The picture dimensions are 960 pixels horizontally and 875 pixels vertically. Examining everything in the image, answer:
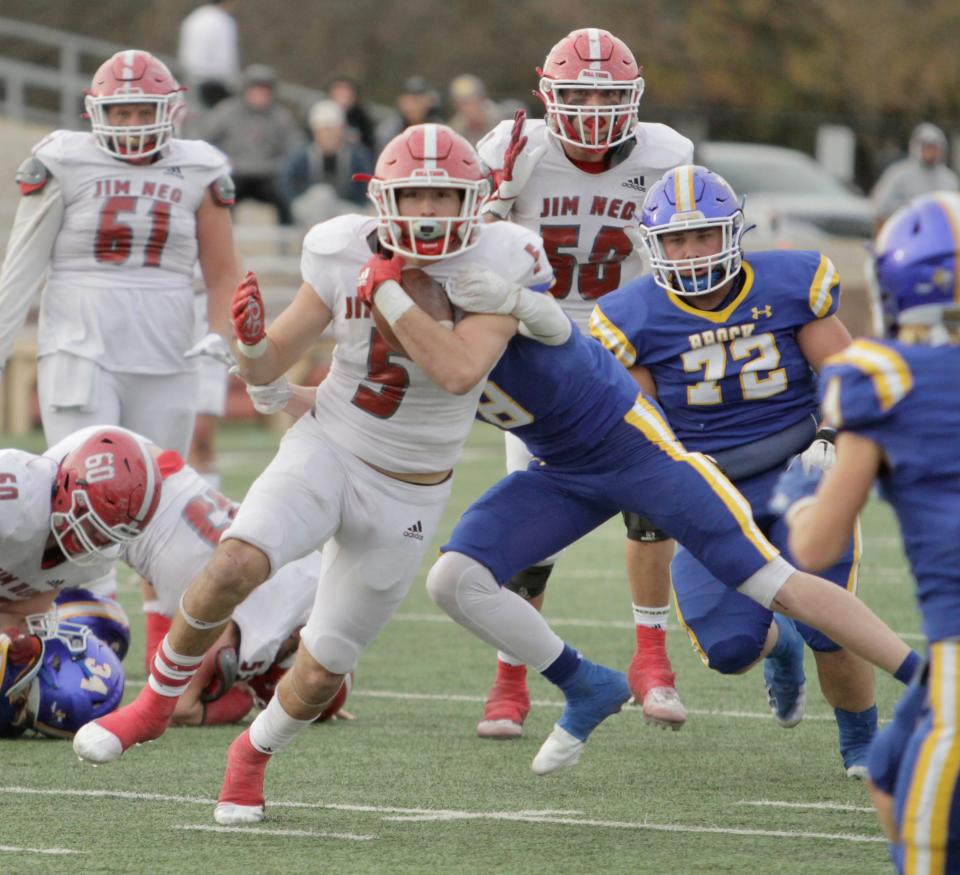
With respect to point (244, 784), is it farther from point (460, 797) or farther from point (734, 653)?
point (734, 653)

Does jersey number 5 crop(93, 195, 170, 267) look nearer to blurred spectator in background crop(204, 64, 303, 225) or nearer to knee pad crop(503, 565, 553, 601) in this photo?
knee pad crop(503, 565, 553, 601)

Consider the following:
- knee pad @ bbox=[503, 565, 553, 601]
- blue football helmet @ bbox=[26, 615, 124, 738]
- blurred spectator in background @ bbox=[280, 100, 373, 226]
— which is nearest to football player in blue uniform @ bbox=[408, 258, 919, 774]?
knee pad @ bbox=[503, 565, 553, 601]

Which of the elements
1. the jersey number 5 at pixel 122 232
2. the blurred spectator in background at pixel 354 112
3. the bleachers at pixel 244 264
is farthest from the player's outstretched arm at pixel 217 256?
the blurred spectator in background at pixel 354 112

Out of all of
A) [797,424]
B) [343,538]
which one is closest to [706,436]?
[797,424]

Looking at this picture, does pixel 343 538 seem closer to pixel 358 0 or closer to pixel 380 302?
pixel 380 302

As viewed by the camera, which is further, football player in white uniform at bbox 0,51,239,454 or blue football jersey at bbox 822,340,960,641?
football player in white uniform at bbox 0,51,239,454

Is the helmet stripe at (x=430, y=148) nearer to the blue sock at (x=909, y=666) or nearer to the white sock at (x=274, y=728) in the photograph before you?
the white sock at (x=274, y=728)

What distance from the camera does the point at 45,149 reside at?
6.71 metres

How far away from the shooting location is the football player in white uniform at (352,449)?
4652 mm

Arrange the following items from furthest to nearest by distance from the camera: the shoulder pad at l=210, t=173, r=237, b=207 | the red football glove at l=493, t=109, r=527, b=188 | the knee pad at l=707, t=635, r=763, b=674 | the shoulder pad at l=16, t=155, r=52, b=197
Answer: the shoulder pad at l=210, t=173, r=237, b=207 < the shoulder pad at l=16, t=155, r=52, b=197 < the red football glove at l=493, t=109, r=527, b=188 < the knee pad at l=707, t=635, r=763, b=674

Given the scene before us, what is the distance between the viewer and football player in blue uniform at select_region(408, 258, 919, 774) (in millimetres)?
4812

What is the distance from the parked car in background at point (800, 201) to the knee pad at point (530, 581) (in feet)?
37.3

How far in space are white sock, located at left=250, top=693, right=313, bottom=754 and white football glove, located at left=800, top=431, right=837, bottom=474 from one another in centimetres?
147

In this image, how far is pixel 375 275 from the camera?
15.0 feet
